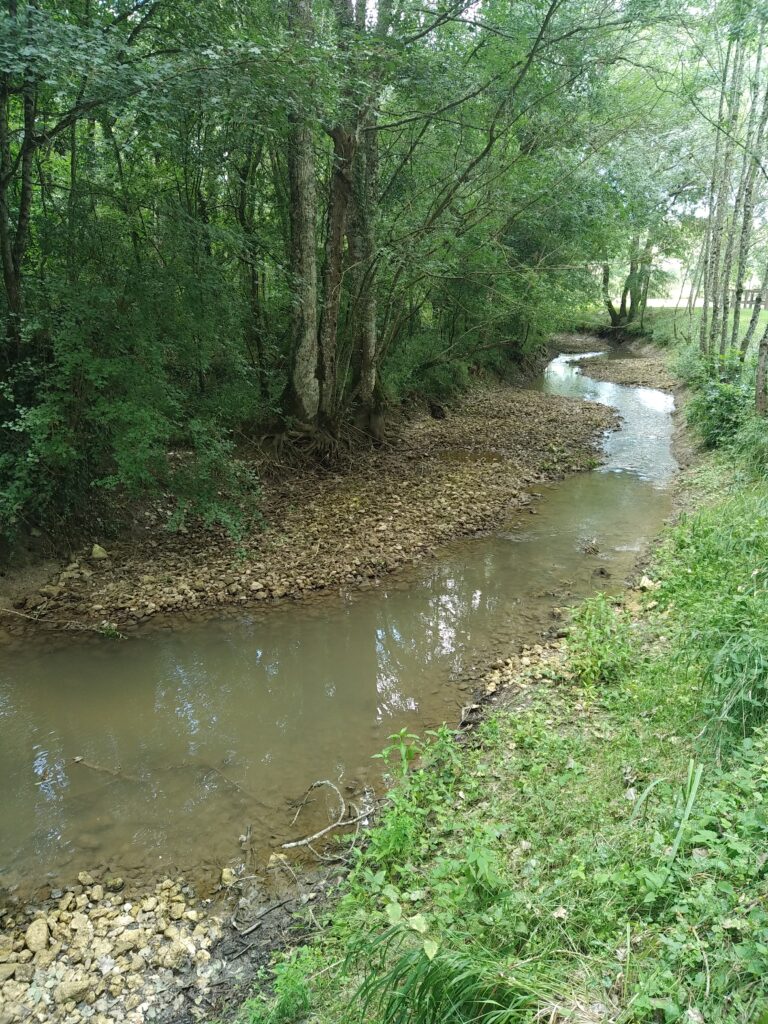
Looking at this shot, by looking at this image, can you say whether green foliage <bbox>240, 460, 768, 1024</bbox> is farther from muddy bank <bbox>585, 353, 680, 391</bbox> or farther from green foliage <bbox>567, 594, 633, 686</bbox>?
muddy bank <bbox>585, 353, 680, 391</bbox>

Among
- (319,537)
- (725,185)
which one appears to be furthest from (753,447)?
(725,185)

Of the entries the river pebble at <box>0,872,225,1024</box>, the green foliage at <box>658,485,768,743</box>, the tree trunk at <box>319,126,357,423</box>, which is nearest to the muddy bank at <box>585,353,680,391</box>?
the tree trunk at <box>319,126,357,423</box>

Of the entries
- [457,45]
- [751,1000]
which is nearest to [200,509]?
[751,1000]

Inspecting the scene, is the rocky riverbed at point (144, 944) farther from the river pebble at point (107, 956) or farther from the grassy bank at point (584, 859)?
the grassy bank at point (584, 859)

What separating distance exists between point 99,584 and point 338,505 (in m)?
4.04

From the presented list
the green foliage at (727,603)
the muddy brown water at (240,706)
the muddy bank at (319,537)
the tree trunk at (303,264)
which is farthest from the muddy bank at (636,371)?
the tree trunk at (303,264)

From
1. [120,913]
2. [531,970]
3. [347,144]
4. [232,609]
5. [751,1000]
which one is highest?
[347,144]

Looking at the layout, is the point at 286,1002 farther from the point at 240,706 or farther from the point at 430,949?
the point at 240,706

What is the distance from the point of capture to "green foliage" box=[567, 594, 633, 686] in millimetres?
5324

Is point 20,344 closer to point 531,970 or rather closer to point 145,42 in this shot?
point 145,42

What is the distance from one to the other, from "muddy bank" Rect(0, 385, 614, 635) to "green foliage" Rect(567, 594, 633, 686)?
9.43ft

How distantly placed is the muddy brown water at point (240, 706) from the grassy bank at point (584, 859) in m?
0.87

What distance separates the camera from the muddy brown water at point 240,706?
13.9ft

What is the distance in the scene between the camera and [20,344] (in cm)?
714
